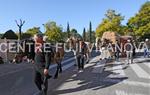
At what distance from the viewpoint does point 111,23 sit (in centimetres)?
7556

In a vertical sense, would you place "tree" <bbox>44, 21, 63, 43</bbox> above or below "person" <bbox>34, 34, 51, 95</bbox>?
above

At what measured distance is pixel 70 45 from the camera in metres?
18.7

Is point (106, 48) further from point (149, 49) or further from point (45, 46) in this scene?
point (45, 46)

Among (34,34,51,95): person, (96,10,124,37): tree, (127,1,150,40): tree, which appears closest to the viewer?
(34,34,51,95): person

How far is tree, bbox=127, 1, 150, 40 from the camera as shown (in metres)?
77.8

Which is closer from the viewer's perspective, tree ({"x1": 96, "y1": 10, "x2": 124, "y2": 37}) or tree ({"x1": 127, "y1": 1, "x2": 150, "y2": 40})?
tree ({"x1": 96, "y1": 10, "x2": 124, "y2": 37})

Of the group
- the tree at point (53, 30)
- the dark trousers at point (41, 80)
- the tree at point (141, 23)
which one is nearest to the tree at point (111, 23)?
the tree at point (141, 23)

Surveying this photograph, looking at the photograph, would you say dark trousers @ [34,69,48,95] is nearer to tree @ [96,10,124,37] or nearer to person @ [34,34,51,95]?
person @ [34,34,51,95]

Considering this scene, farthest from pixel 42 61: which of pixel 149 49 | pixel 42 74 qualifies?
pixel 149 49

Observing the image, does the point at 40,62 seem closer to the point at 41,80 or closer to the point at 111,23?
the point at 41,80

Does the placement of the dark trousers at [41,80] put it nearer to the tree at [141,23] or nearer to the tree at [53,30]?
the tree at [141,23]

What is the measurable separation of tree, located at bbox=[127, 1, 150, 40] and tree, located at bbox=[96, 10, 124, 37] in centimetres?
481

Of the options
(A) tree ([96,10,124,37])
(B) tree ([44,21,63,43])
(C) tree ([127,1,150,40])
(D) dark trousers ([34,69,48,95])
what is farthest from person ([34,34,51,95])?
(B) tree ([44,21,63,43])

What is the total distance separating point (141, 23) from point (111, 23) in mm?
8382
